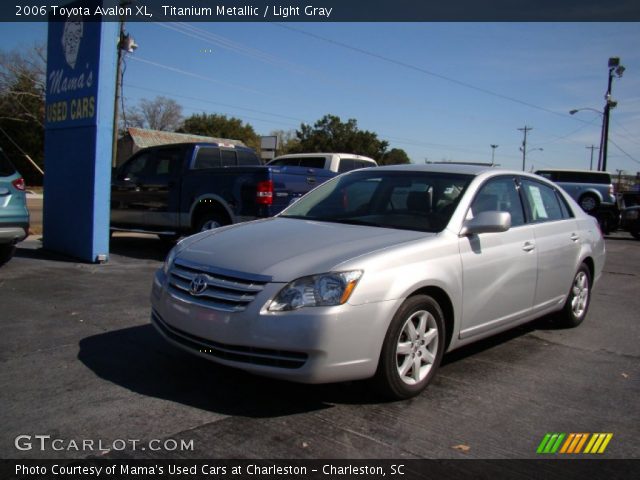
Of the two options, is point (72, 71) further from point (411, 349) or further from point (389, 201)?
point (411, 349)

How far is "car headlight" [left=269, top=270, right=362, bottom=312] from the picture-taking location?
332 centimetres

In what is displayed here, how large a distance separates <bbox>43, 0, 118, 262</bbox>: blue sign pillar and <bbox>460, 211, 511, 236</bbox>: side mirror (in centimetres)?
601

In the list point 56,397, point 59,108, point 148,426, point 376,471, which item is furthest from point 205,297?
point 59,108

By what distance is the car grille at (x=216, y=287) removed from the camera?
3406 millimetres

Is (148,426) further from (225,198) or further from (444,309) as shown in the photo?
(225,198)

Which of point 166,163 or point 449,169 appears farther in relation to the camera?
point 166,163

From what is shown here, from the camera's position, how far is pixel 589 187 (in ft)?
74.2

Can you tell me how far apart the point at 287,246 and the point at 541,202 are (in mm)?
2973

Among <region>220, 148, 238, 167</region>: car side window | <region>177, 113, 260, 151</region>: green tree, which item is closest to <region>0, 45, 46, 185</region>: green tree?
<region>177, 113, 260, 151</region>: green tree

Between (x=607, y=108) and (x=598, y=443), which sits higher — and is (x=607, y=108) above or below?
above

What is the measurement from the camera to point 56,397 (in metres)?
3.56

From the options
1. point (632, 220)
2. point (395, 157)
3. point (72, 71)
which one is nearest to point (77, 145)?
point (72, 71)

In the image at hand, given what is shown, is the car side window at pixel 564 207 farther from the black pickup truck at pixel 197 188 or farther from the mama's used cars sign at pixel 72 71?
the mama's used cars sign at pixel 72 71

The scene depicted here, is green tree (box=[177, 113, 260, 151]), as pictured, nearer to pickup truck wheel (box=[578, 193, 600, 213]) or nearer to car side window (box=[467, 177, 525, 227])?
pickup truck wheel (box=[578, 193, 600, 213])
